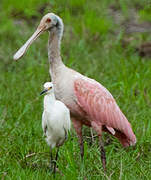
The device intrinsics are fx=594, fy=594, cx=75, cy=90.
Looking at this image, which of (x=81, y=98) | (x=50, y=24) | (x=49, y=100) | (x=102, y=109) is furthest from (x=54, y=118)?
(x=50, y=24)

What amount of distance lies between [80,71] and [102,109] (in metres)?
2.31

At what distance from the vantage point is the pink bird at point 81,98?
17.0 feet

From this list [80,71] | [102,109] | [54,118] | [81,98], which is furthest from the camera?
[80,71]

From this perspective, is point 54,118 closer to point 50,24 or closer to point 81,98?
point 81,98

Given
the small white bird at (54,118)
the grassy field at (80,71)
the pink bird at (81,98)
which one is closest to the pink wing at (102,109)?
the pink bird at (81,98)

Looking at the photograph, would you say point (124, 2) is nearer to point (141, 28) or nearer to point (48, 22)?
point (141, 28)

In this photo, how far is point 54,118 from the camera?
185 inches

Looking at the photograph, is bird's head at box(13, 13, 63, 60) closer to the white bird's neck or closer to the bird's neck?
the bird's neck

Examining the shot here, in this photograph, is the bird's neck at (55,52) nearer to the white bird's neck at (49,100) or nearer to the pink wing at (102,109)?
the pink wing at (102,109)

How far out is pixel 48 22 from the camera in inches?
212

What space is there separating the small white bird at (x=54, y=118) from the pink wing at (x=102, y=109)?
0.46 metres

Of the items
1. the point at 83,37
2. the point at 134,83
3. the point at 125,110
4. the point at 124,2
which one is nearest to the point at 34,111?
the point at 125,110

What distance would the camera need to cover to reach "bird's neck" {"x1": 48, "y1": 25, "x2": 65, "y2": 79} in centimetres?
529

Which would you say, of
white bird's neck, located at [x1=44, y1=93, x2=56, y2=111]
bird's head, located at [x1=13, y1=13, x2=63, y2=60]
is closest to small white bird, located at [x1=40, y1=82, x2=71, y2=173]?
white bird's neck, located at [x1=44, y1=93, x2=56, y2=111]
